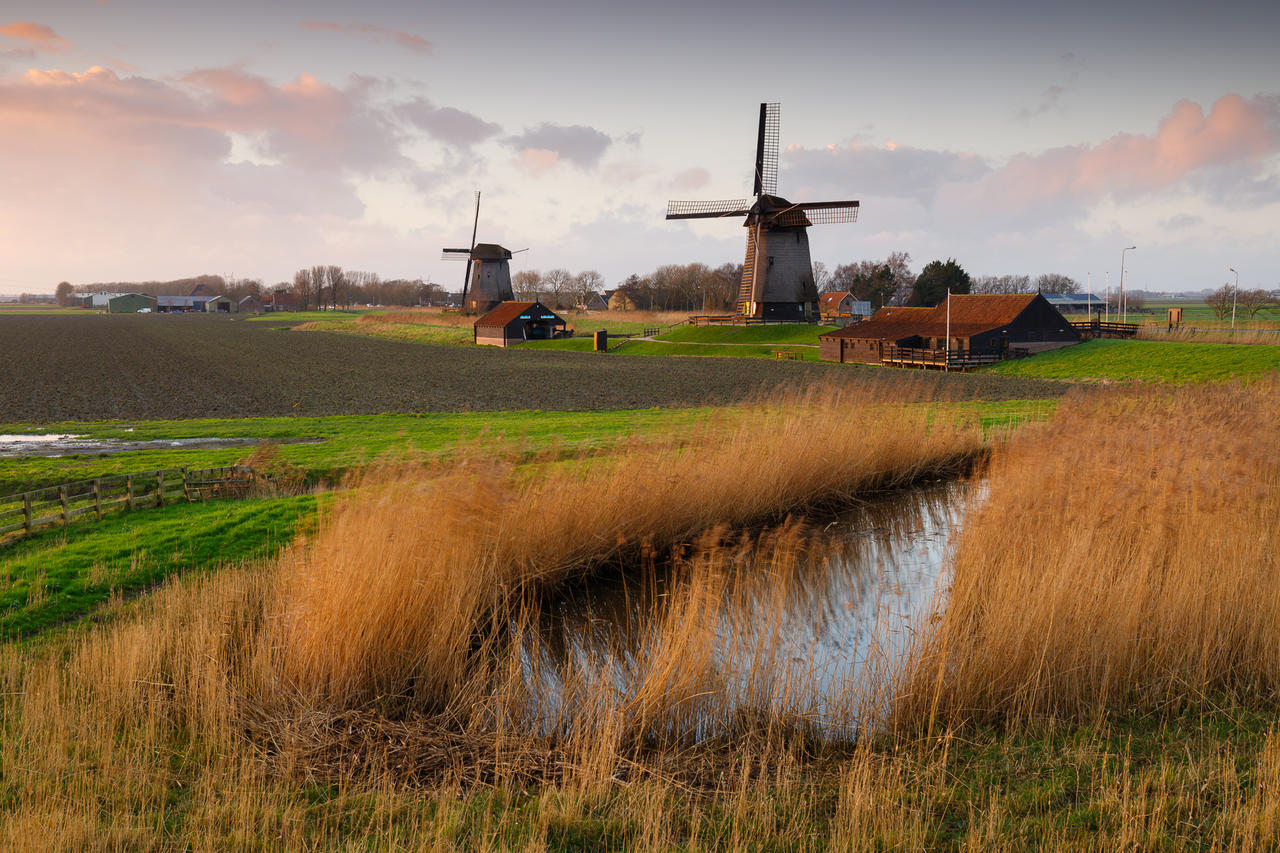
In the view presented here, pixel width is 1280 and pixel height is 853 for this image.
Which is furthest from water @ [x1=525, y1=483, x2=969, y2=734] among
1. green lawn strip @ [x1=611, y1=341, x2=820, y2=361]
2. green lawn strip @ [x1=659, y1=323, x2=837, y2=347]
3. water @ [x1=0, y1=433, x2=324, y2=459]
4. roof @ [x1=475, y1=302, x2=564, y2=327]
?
roof @ [x1=475, y1=302, x2=564, y2=327]

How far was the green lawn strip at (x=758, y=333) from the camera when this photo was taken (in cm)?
6003

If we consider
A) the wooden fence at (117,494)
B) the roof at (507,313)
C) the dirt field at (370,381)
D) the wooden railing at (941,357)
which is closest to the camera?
the wooden fence at (117,494)

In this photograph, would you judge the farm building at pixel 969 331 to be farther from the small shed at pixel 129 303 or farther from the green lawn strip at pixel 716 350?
the small shed at pixel 129 303

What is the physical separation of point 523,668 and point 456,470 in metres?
2.51

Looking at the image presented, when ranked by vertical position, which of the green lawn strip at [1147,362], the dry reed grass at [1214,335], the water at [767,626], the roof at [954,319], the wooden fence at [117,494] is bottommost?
the water at [767,626]

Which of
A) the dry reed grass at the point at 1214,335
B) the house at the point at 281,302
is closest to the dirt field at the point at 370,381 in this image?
the dry reed grass at the point at 1214,335

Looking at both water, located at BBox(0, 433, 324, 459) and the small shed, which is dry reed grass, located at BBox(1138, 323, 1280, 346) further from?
the small shed

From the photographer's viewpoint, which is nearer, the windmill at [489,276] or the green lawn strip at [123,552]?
the green lawn strip at [123,552]

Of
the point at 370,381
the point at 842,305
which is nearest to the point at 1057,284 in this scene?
the point at 842,305

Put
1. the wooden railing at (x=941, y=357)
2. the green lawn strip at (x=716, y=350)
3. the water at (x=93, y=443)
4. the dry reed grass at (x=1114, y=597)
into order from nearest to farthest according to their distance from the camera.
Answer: the dry reed grass at (x=1114, y=597) → the water at (x=93, y=443) → the wooden railing at (x=941, y=357) → the green lawn strip at (x=716, y=350)

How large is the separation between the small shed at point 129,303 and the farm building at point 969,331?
175544 millimetres

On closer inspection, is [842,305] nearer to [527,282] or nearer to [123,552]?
[527,282]

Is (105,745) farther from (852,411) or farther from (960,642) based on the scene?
(852,411)

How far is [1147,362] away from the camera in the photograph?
40406mm
